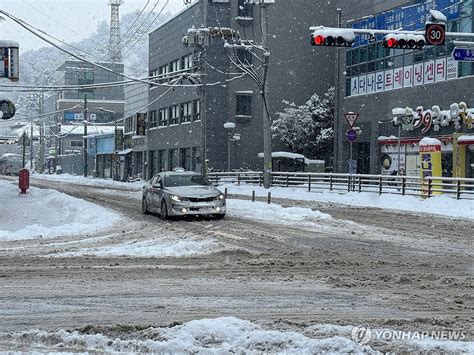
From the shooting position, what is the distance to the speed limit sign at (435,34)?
20016 millimetres

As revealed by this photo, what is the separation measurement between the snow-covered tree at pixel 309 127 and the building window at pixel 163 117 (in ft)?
47.3

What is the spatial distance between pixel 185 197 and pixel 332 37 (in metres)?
6.24

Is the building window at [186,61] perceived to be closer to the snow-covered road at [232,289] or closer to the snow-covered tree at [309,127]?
the snow-covered tree at [309,127]

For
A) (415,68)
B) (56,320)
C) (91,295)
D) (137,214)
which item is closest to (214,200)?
(137,214)

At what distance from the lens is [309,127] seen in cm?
5862

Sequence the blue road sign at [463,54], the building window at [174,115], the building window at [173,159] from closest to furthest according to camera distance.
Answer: the blue road sign at [463,54]
the building window at [174,115]
the building window at [173,159]

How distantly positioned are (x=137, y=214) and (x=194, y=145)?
3750 centimetres

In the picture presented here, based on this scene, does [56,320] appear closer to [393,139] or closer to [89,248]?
[89,248]

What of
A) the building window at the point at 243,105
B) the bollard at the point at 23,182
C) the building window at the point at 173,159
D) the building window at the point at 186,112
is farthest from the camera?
the building window at the point at 173,159

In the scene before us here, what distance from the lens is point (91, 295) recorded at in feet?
29.2

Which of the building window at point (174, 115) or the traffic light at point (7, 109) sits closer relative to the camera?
the traffic light at point (7, 109)

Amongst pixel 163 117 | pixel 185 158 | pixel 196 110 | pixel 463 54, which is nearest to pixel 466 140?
pixel 463 54

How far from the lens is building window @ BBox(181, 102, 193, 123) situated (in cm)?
6331

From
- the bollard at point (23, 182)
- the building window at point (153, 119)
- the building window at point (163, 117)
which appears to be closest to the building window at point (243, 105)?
the building window at point (163, 117)
